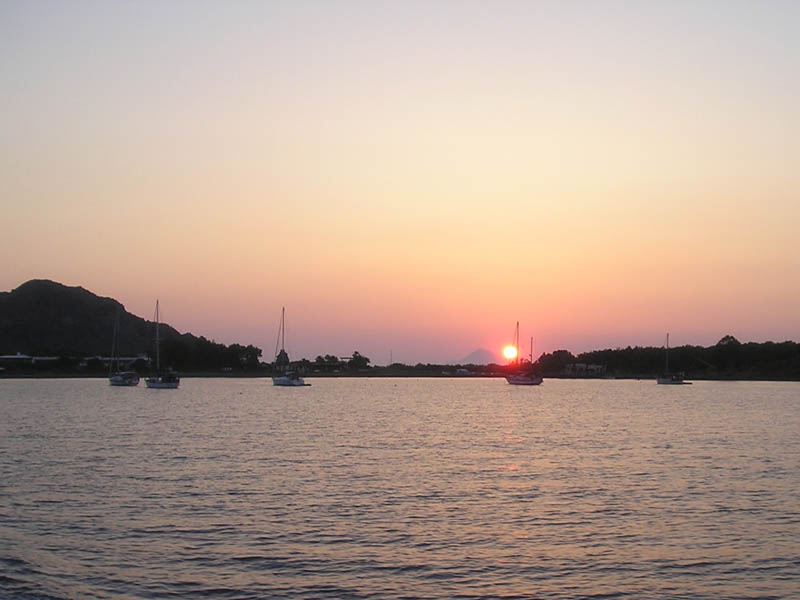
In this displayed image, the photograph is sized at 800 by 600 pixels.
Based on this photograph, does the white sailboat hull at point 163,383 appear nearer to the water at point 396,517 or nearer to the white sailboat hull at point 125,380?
the white sailboat hull at point 125,380

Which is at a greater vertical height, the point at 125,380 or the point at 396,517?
the point at 125,380

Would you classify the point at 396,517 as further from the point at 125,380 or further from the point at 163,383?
the point at 125,380

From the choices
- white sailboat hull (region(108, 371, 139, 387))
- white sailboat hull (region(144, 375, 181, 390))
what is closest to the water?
white sailboat hull (region(144, 375, 181, 390))

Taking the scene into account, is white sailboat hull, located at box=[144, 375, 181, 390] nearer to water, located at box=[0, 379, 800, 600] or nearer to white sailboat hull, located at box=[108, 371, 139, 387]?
white sailboat hull, located at box=[108, 371, 139, 387]

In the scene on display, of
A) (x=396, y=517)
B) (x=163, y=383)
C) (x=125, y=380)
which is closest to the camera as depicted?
(x=396, y=517)

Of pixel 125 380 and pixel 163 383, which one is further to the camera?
pixel 125 380

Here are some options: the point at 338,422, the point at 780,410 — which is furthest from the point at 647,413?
the point at 338,422

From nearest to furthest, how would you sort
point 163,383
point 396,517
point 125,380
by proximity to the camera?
point 396,517 → point 163,383 → point 125,380

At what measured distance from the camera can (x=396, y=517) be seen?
100 feet

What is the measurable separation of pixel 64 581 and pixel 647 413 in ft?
280

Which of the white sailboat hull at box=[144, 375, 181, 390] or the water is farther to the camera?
the white sailboat hull at box=[144, 375, 181, 390]

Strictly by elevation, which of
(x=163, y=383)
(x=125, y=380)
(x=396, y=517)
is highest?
(x=125, y=380)

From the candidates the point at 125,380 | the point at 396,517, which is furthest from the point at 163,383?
the point at 396,517

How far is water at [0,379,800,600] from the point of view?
22609 mm
